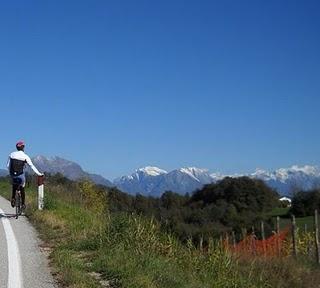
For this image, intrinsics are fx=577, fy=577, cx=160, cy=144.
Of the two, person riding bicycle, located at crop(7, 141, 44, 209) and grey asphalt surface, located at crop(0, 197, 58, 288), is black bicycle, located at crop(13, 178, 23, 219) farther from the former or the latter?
grey asphalt surface, located at crop(0, 197, 58, 288)

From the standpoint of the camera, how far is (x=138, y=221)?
11133mm

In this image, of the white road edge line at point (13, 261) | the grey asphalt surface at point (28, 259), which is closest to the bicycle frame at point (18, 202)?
Result: the grey asphalt surface at point (28, 259)

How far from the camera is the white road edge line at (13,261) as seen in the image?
7727 millimetres

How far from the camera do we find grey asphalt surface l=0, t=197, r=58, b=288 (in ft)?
25.7

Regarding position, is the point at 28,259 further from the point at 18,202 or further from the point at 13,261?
the point at 18,202

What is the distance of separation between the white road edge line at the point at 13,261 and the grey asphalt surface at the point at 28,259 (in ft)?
0.16

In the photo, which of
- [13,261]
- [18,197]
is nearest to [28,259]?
[13,261]

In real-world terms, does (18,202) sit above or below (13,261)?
above

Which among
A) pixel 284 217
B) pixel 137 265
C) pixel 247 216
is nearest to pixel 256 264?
pixel 137 265

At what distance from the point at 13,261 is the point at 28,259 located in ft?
1.13

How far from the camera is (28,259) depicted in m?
9.48

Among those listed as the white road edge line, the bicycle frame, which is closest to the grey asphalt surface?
the white road edge line

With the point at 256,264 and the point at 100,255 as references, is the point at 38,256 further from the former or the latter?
the point at 256,264

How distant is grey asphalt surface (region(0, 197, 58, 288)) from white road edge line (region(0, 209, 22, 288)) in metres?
0.05
